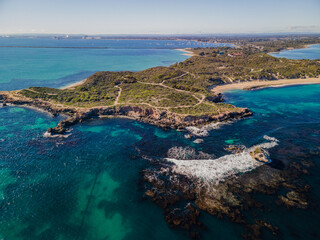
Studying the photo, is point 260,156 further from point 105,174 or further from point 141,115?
point 141,115

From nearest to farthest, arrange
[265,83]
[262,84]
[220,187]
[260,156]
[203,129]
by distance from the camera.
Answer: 1. [220,187]
2. [260,156]
3. [203,129]
4. [262,84]
5. [265,83]

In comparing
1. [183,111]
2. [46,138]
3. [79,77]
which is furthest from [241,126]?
[79,77]

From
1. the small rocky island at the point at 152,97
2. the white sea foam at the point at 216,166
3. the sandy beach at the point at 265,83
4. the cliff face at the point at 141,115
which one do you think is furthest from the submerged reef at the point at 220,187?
the sandy beach at the point at 265,83

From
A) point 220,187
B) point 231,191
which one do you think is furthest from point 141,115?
point 231,191

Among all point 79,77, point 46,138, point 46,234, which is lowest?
point 46,234

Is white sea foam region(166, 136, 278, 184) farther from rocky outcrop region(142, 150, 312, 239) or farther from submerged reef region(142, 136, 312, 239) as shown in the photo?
rocky outcrop region(142, 150, 312, 239)

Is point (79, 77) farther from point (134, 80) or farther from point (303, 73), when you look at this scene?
point (303, 73)
